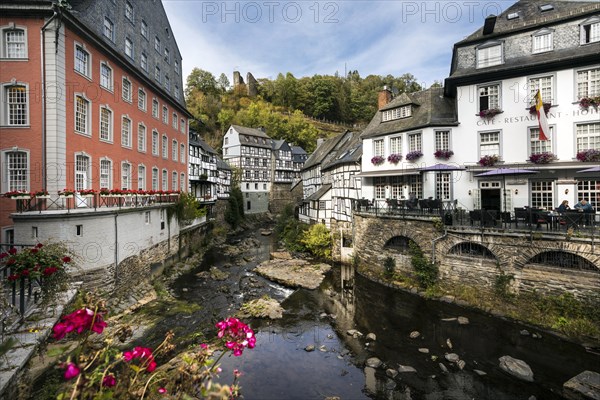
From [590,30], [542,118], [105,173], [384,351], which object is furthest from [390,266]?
[105,173]

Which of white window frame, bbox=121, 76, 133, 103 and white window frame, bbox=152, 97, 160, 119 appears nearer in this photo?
white window frame, bbox=121, 76, 133, 103

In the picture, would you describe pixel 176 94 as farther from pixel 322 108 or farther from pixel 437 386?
pixel 322 108

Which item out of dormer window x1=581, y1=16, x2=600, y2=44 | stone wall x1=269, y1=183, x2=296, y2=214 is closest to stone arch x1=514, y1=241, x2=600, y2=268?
dormer window x1=581, y1=16, x2=600, y2=44

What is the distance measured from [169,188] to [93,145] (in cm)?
992

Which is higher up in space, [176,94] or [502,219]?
[176,94]

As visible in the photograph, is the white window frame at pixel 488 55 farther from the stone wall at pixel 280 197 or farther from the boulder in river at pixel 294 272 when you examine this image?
the stone wall at pixel 280 197

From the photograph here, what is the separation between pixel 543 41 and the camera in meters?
16.7

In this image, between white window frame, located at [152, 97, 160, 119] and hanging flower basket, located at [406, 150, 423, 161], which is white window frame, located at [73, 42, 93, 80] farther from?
hanging flower basket, located at [406, 150, 423, 161]

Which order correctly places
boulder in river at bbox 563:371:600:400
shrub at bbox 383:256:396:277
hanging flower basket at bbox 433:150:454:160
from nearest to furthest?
boulder in river at bbox 563:371:600:400 < shrub at bbox 383:256:396:277 < hanging flower basket at bbox 433:150:454:160

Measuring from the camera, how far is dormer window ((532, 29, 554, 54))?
16.5 metres

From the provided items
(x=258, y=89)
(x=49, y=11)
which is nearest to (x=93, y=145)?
(x=49, y=11)

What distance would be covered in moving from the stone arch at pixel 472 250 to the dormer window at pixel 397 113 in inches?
412

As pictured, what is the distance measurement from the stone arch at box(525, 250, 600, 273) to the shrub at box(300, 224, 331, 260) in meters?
14.0

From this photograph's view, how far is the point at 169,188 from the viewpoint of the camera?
81.4 feet
